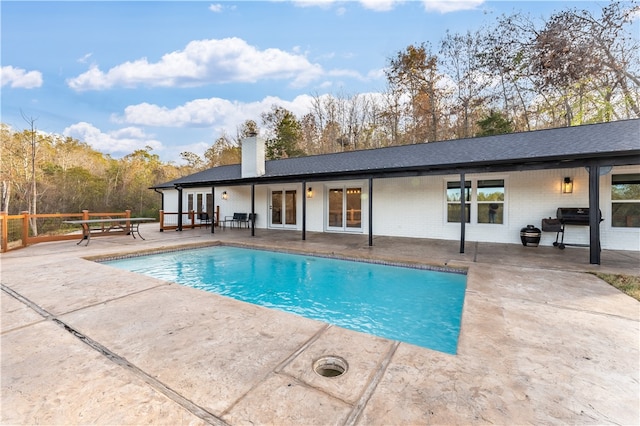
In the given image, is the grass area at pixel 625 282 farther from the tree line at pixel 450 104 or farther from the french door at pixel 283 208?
the tree line at pixel 450 104

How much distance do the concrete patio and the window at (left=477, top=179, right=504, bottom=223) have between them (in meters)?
4.29

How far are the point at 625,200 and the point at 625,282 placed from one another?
386 cm

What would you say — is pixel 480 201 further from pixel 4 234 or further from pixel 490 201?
pixel 4 234

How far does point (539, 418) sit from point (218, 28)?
13.6 metres

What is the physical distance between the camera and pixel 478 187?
7891 mm

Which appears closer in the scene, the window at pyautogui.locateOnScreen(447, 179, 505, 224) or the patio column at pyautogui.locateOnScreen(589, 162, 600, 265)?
the patio column at pyautogui.locateOnScreen(589, 162, 600, 265)

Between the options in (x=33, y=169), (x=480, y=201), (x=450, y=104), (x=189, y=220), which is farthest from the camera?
(x=450, y=104)

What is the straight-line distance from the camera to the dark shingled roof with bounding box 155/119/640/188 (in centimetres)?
511

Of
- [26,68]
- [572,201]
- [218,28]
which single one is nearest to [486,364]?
[572,201]

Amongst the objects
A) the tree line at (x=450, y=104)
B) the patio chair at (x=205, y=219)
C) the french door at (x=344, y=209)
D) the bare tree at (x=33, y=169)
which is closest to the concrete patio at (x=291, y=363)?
the french door at (x=344, y=209)

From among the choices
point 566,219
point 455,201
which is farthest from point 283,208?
point 566,219

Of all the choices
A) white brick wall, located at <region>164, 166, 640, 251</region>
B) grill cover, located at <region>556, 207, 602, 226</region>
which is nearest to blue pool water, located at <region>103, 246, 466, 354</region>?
white brick wall, located at <region>164, 166, 640, 251</region>

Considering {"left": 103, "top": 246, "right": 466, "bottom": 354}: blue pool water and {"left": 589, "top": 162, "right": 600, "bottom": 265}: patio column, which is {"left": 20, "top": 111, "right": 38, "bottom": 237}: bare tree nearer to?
{"left": 103, "top": 246, "right": 466, "bottom": 354}: blue pool water

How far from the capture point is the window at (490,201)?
25.0ft
